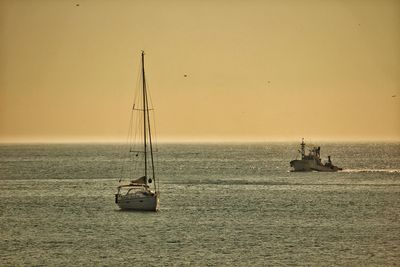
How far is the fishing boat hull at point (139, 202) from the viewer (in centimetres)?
9244

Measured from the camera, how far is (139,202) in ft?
305

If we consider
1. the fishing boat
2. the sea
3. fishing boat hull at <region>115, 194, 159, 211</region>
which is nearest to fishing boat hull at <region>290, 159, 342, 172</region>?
the fishing boat

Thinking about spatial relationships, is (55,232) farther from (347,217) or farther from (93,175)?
(93,175)

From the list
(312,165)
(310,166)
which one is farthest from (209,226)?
(310,166)

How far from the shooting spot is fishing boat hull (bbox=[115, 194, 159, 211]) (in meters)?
92.4

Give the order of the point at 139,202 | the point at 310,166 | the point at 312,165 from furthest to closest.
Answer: the point at 310,166, the point at 312,165, the point at 139,202

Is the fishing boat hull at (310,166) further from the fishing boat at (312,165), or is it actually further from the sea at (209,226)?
the sea at (209,226)

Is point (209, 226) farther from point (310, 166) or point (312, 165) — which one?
point (310, 166)

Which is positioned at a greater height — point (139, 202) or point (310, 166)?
point (310, 166)

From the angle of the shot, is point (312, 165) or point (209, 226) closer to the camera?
point (209, 226)

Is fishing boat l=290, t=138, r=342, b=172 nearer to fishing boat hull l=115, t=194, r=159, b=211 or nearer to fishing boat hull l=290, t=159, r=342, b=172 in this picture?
fishing boat hull l=290, t=159, r=342, b=172

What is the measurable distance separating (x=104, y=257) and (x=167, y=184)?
7855 cm

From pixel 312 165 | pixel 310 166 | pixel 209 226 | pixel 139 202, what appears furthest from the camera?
pixel 310 166

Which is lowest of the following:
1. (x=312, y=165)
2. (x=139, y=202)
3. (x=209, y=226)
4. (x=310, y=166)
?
(x=209, y=226)
